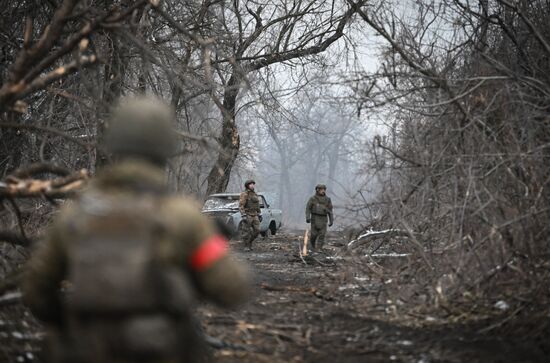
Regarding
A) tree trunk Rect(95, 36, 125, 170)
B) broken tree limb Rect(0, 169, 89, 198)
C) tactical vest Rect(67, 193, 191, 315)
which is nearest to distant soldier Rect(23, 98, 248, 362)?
tactical vest Rect(67, 193, 191, 315)

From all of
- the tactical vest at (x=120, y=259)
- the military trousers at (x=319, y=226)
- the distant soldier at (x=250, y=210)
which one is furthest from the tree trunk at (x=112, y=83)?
the military trousers at (x=319, y=226)

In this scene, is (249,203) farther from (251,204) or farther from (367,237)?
(367,237)

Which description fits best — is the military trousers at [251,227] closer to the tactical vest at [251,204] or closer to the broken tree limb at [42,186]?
the tactical vest at [251,204]

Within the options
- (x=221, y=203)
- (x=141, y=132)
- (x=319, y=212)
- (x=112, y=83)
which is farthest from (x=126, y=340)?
(x=221, y=203)

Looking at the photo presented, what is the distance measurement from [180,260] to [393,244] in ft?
27.9

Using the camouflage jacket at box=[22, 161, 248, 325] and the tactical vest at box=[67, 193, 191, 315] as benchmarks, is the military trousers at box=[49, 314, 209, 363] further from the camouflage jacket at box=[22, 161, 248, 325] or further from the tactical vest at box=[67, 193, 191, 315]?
the camouflage jacket at box=[22, 161, 248, 325]

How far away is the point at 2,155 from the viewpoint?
1038 cm

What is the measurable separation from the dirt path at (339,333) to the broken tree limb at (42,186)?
6.04 feet

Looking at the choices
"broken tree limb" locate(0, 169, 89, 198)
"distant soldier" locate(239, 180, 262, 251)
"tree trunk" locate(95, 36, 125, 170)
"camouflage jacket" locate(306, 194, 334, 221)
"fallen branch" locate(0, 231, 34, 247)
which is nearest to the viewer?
"broken tree limb" locate(0, 169, 89, 198)

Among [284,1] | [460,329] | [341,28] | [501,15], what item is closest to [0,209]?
[460,329]

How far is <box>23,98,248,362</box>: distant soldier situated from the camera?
8.20 feet

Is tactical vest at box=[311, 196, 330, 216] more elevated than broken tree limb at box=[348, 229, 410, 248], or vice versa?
tactical vest at box=[311, 196, 330, 216]

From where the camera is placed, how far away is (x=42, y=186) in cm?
460

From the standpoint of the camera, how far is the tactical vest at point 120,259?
249 centimetres
